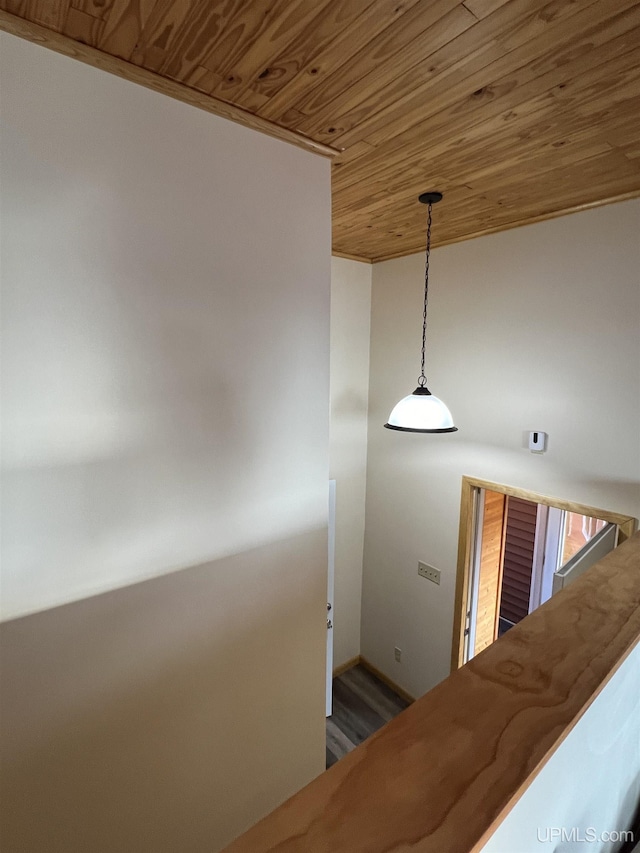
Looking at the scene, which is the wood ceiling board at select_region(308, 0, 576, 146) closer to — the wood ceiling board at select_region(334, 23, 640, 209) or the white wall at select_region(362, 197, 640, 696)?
the wood ceiling board at select_region(334, 23, 640, 209)

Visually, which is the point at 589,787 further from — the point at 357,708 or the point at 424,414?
the point at 357,708

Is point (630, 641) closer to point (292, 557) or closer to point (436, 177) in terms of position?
point (292, 557)

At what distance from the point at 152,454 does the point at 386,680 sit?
3345 millimetres

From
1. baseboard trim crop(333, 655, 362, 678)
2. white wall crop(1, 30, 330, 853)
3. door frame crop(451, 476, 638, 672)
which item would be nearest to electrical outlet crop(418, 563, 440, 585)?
door frame crop(451, 476, 638, 672)

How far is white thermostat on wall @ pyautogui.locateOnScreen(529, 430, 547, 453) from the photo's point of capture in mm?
2453

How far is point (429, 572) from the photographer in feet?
10.5

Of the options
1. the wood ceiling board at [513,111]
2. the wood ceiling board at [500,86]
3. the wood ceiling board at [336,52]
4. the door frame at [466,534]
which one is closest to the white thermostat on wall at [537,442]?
the door frame at [466,534]

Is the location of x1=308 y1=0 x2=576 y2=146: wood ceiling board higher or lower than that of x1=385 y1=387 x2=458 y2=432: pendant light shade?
higher

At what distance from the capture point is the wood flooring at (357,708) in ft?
10.5

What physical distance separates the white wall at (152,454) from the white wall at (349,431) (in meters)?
1.75

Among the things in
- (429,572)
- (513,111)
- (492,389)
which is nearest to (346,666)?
(429,572)

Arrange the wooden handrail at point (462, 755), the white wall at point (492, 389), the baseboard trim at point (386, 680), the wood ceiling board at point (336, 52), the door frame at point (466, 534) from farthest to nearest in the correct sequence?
the baseboard trim at point (386, 680)
the door frame at point (466, 534)
the white wall at point (492, 389)
the wood ceiling board at point (336, 52)
the wooden handrail at point (462, 755)

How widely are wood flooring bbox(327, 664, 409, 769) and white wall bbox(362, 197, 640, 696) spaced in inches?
6.7

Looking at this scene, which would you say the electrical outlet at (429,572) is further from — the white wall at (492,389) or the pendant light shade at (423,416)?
the pendant light shade at (423,416)
